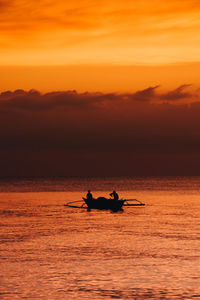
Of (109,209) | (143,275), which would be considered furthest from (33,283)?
(109,209)

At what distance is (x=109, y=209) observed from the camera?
259 ft

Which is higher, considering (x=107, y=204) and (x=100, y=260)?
(x=107, y=204)

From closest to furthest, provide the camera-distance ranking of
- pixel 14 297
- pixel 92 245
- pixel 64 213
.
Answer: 1. pixel 14 297
2. pixel 92 245
3. pixel 64 213

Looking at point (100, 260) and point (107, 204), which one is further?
point (107, 204)

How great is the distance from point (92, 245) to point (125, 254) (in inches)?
194

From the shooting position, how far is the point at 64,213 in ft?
244

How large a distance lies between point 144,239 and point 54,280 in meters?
17.2

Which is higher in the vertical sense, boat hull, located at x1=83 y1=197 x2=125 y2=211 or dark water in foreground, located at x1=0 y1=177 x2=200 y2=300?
boat hull, located at x1=83 y1=197 x2=125 y2=211

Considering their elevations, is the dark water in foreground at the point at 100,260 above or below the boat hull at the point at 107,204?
below

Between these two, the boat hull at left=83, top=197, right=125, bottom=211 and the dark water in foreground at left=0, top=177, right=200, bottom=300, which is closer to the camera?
the dark water in foreground at left=0, top=177, right=200, bottom=300

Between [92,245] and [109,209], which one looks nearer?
[92,245]

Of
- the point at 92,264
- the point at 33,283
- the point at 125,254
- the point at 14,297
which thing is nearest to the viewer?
the point at 14,297

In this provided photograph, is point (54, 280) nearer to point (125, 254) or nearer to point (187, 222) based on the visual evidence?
point (125, 254)

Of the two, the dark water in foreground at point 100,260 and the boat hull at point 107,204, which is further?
the boat hull at point 107,204
